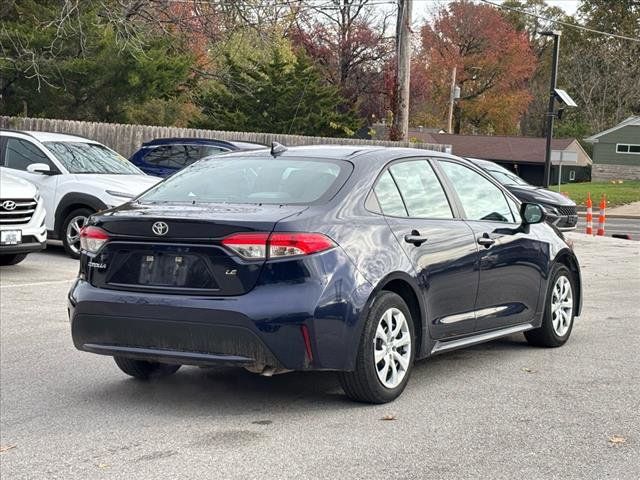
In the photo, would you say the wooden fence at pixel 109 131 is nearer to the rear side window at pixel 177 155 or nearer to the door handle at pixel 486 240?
the rear side window at pixel 177 155

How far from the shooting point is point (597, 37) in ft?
265

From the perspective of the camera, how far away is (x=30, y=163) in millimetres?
15430

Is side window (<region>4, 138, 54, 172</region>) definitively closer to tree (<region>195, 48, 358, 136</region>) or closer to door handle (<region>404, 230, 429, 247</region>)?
door handle (<region>404, 230, 429, 247</region>)

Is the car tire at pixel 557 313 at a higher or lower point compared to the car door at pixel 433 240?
lower

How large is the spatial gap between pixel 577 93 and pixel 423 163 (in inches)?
2989

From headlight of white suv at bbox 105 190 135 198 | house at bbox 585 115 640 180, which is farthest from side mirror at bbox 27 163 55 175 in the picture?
house at bbox 585 115 640 180

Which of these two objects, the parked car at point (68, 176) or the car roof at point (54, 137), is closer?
the parked car at point (68, 176)

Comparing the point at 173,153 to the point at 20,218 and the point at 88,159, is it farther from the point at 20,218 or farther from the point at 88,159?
the point at 20,218

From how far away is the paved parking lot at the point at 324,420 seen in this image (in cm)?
520

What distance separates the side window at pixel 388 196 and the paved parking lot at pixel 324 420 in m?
1.17

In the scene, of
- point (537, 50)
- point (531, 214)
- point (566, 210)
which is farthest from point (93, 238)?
point (537, 50)

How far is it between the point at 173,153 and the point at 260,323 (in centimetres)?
1414

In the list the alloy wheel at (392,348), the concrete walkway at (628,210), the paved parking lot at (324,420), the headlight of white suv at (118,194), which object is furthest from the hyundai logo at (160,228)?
the concrete walkway at (628,210)

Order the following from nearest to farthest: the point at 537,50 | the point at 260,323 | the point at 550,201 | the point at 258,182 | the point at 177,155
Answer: the point at 260,323, the point at 258,182, the point at 177,155, the point at 550,201, the point at 537,50
